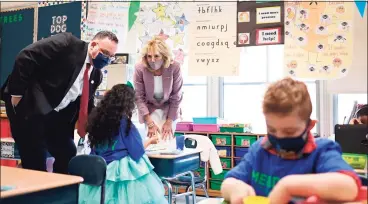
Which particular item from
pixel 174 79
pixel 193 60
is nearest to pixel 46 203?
pixel 174 79

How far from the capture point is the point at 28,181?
131cm

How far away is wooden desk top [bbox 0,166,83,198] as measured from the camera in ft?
3.69

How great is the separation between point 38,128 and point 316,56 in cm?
305

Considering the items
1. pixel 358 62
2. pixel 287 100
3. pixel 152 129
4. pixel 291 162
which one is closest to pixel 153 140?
pixel 152 129

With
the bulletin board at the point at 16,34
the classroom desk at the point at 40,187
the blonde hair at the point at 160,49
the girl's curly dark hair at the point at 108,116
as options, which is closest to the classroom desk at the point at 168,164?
the girl's curly dark hair at the point at 108,116

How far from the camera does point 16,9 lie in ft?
19.3

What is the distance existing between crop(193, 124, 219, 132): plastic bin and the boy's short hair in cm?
383

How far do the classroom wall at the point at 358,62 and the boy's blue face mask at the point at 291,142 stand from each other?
3543 mm

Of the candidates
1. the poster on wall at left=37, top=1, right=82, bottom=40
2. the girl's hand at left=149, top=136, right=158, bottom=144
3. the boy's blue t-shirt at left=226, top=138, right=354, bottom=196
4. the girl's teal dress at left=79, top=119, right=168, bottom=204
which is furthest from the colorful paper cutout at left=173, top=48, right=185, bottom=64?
the boy's blue t-shirt at left=226, top=138, right=354, bottom=196

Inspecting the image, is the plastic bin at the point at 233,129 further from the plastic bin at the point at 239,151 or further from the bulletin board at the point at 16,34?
the bulletin board at the point at 16,34

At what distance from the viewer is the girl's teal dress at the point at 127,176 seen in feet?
8.16

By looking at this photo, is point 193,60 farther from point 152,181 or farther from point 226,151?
point 152,181

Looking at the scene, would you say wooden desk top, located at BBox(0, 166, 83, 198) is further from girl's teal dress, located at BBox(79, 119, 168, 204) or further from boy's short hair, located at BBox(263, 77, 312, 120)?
girl's teal dress, located at BBox(79, 119, 168, 204)

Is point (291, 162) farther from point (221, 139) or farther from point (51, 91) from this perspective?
point (221, 139)
